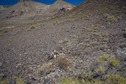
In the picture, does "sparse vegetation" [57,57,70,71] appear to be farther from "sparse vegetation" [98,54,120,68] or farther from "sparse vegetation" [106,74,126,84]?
"sparse vegetation" [106,74,126,84]

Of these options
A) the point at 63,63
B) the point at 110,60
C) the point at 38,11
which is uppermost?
the point at 110,60

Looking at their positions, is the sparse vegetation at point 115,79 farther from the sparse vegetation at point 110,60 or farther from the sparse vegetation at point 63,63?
the sparse vegetation at point 63,63

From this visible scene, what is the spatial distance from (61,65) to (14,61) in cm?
319

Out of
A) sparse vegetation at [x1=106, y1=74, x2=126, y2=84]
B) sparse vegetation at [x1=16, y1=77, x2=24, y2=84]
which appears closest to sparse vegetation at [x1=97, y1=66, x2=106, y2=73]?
sparse vegetation at [x1=106, y1=74, x2=126, y2=84]

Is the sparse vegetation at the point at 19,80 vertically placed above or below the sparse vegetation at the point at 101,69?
below

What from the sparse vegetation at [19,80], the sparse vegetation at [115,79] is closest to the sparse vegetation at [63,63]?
the sparse vegetation at [19,80]

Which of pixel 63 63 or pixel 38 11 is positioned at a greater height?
pixel 63 63

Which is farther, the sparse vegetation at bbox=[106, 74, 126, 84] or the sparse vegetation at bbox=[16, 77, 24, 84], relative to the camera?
the sparse vegetation at bbox=[16, 77, 24, 84]

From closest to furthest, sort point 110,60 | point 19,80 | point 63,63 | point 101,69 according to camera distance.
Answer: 1. point 101,69
2. point 19,80
3. point 110,60
4. point 63,63

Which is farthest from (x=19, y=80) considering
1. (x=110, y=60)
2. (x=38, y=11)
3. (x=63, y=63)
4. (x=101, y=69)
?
(x=38, y=11)

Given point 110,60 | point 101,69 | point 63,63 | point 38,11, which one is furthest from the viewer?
point 38,11

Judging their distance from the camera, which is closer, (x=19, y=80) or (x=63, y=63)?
(x=19, y=80)

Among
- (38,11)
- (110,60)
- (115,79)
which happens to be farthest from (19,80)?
(38,11)

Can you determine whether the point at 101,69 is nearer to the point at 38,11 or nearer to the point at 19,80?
the point at 19,80
